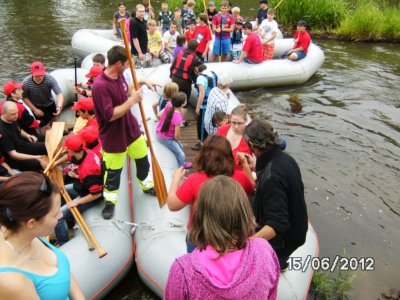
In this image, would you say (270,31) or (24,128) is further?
(270,31)

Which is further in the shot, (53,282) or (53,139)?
(53,139)

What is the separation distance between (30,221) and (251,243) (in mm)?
921

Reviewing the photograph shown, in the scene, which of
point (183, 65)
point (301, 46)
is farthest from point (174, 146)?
point (301, 46)

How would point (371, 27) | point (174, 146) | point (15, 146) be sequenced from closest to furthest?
point (15, 146) < point (174, 146) < point (371, 27)

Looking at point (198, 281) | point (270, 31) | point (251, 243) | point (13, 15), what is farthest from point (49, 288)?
point (13, 15)

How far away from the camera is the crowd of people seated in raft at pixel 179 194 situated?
1.52 metres

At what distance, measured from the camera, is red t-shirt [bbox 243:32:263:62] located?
24.9ft

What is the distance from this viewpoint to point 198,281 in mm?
1481

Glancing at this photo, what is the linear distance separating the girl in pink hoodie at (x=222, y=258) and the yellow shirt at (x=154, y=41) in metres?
7.01

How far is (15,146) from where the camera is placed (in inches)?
170

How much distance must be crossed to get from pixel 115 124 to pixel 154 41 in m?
5.18

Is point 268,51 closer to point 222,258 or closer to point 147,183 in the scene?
point 147,183

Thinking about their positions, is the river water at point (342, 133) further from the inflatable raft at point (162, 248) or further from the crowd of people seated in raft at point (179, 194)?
the crowd of people seated in raft at point (179, 194)

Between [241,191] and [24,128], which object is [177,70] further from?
[241,191]
